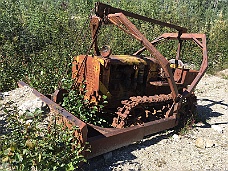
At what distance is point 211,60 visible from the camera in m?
16.2

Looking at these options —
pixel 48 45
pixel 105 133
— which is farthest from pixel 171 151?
pixel 48 45

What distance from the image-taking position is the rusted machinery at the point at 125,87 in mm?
4695

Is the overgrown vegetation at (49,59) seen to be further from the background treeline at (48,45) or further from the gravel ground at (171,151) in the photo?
the gravel ground at (171,151)

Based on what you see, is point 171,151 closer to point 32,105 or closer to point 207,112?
point 32,105

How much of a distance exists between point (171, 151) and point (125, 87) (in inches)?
65.9

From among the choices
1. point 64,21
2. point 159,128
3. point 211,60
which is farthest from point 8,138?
point 211,60

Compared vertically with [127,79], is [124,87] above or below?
below

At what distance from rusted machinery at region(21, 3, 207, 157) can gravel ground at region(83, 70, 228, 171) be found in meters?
0.24

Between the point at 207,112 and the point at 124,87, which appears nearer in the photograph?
the point at 124,87

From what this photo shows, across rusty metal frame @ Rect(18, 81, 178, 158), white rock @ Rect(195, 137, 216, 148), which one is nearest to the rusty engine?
rusty metal frame @ Rect(18, 81, 178, 158)

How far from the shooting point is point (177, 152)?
516 cm

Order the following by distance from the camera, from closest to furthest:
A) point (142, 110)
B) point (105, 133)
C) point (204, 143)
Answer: point (105, 133), point (142, 110), point (204, 143)

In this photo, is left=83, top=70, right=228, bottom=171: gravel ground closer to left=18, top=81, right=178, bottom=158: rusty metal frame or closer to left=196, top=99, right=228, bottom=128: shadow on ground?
left=196, top=99, right=228, bottom=128: shadow on ground

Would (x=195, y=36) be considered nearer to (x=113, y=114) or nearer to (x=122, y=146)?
(x=113, y=114)
